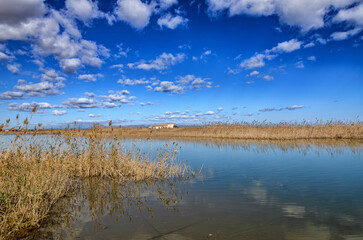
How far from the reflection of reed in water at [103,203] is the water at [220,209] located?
18 mm

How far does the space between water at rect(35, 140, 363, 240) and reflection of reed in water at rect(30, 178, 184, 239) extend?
18 millimetres

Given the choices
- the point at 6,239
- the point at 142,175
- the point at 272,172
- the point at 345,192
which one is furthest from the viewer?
the point at 272,172

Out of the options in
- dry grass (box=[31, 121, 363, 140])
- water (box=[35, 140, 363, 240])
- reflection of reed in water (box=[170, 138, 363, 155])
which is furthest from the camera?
dry grass (box=[31, 121, 363, 140])

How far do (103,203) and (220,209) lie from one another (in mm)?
2998

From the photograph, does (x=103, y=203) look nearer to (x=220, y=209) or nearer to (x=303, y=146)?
(x=220, y=209)

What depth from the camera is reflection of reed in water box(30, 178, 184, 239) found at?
4418 millimetres

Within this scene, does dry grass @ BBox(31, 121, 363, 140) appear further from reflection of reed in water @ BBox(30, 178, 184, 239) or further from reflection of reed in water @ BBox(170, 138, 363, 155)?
reflection of reed in water @ BBox(30, 178, 184, 239)

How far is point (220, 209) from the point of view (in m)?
5.25

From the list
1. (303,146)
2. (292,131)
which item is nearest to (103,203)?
(303,146)

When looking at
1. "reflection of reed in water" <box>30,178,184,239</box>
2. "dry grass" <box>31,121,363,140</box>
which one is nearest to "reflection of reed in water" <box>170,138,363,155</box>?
"dry grass" <box>31,121,363,140</box>

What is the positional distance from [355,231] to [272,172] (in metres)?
5.33

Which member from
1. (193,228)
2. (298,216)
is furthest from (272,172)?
(193,228)

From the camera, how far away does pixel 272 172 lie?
931cm

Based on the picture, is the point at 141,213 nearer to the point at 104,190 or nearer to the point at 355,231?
the point at 104,190
